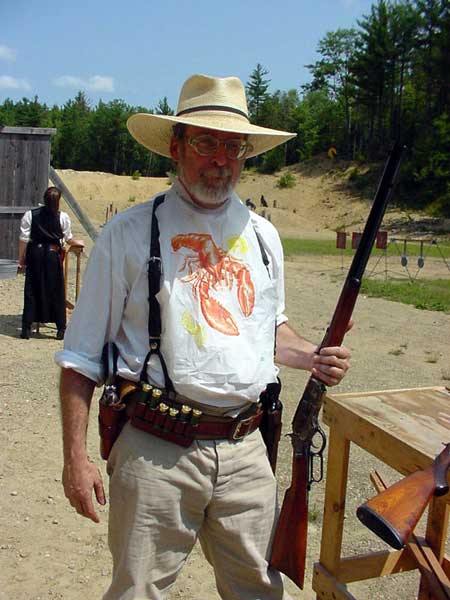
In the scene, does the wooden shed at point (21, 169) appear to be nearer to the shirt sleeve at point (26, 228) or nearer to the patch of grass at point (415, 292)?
the shirt sleeve at point (26, 228)

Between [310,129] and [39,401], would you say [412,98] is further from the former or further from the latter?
[39,401]

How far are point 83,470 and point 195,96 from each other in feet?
4.92

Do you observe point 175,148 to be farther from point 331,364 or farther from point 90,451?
point 90,451

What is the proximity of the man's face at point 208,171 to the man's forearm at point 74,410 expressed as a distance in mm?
801

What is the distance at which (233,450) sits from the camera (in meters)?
2.62

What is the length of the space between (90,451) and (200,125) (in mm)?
3576

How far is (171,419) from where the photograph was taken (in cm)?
250

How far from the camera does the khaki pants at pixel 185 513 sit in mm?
2496

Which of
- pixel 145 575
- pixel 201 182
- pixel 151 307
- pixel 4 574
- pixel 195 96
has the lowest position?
pixel 4 574

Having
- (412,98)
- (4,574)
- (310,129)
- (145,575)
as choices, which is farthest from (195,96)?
(310,129)

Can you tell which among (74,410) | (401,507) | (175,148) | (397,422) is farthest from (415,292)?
(401,507)

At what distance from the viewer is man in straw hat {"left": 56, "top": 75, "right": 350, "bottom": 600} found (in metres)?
2.51

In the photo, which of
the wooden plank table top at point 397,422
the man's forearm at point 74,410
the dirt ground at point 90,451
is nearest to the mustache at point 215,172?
the man's forearm at point 74,410

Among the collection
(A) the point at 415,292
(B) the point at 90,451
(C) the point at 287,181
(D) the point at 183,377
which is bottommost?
(B) the point at 90,451
